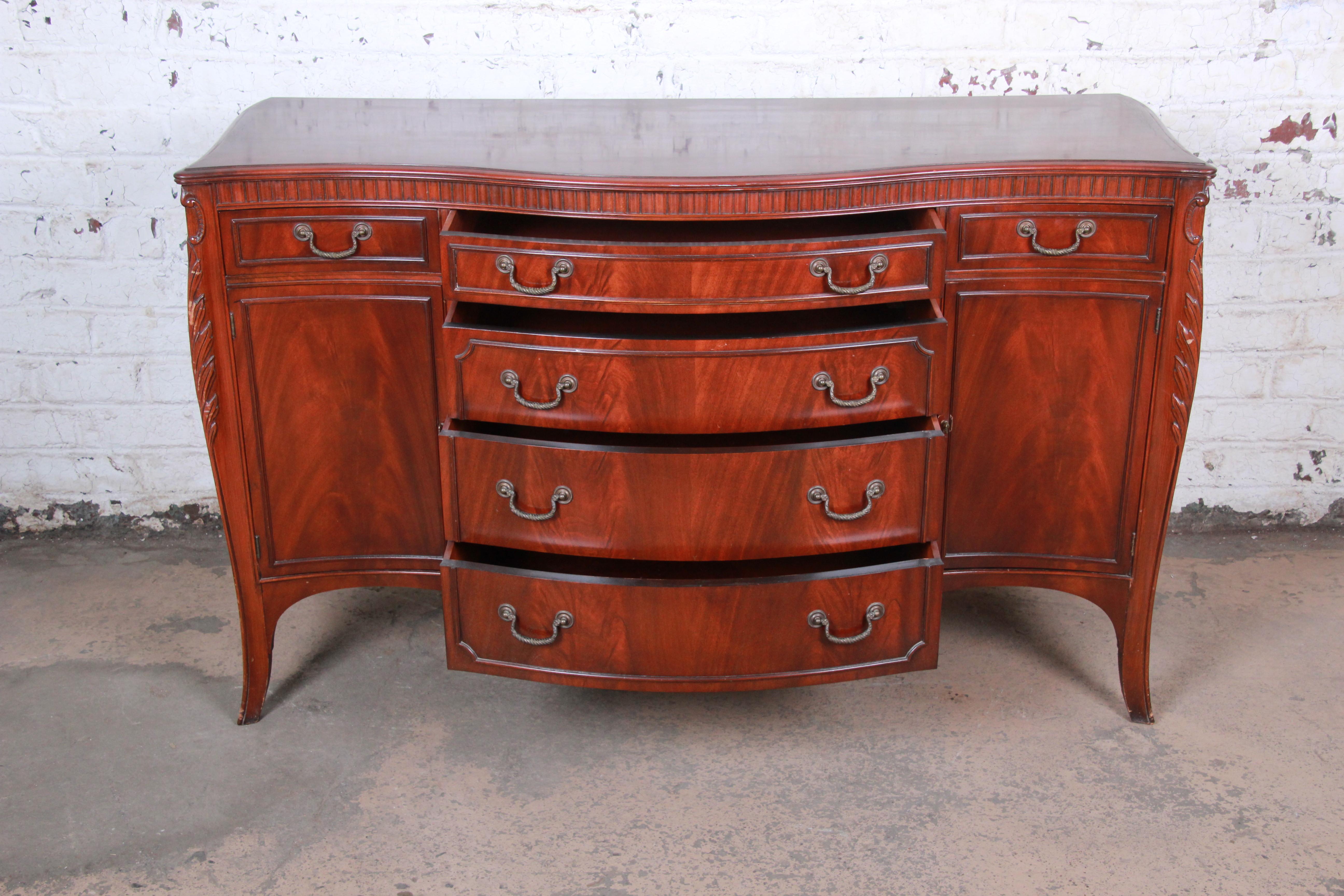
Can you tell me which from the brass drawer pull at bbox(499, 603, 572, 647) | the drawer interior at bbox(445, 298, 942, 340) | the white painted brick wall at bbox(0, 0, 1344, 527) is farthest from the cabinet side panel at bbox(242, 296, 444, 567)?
the white painted brick wall at bbox(0, 0, 1344, 527)

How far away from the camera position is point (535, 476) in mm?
1915

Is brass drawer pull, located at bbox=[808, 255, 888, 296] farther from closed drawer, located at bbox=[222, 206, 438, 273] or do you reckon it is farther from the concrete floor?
the concrete floor

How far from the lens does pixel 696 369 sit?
1.84m

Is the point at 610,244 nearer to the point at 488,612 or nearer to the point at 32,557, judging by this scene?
the point at 488,612

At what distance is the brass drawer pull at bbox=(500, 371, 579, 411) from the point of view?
186 centimetres

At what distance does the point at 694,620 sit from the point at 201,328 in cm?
92

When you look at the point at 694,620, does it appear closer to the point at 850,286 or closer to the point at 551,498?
the point at 551,498

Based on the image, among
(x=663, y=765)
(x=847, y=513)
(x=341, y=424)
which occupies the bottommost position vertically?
(x=663, y=765)

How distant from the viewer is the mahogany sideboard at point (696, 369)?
72.6 inches

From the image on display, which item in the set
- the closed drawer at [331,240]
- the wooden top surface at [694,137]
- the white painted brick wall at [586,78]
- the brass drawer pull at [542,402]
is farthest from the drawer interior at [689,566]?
the white painted brick wall at [586,78]

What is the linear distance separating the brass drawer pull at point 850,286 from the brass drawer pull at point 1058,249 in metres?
0.25

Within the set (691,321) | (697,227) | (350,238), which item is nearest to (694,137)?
(697,227)

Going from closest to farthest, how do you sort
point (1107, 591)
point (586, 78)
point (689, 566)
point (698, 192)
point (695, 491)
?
1. point (698, 192)
2. point (695, 491)
3. point (689, 566)
4. point (1107, 591)
5. point (586, 78)

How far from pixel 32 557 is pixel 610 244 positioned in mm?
1847
